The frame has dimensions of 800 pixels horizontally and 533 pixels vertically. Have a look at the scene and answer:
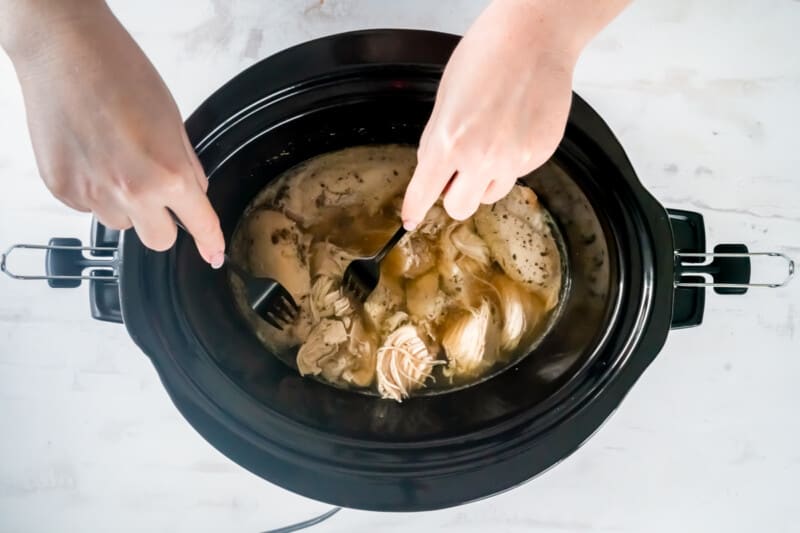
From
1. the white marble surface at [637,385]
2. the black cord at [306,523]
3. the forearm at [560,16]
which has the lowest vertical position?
the black cord at [306,523]

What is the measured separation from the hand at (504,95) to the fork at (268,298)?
0.24 meters

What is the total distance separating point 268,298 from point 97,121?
10.6 inches

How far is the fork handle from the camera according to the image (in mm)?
657

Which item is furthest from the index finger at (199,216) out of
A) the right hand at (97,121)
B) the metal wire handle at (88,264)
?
the metal wire handle at (88,264)

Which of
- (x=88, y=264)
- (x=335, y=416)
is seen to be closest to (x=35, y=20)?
(x=88, y=264)

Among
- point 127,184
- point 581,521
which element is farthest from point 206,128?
point 581,521

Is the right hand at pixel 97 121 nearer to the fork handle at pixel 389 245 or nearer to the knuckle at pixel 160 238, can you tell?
the knuckle at pixel 160 238

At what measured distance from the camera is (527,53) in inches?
18.5

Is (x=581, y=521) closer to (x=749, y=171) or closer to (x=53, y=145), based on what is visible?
(x=749, y=171)

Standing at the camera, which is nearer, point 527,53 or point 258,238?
point 527,53

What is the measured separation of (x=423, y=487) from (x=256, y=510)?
0.98 ft

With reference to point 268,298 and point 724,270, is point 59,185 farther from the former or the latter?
point 724,270

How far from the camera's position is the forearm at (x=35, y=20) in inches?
17.6

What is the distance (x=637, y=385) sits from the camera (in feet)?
2.61
